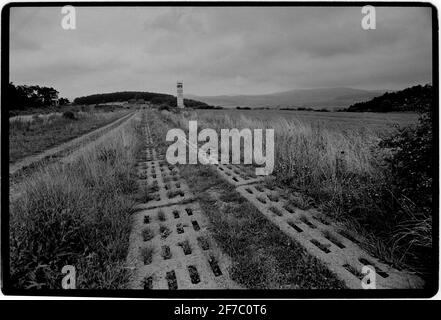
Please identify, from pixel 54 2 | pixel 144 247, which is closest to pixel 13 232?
pixel 144 247

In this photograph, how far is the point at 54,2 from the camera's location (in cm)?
159

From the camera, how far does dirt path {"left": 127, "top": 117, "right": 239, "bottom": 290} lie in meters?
1.74

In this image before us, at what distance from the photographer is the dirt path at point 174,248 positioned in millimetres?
1740

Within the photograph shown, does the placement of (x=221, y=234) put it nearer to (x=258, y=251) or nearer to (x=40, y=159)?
(x=258, y=251)

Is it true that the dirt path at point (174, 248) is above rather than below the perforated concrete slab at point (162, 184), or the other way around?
below

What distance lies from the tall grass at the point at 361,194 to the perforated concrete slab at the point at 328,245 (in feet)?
0.44

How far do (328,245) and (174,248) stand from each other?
133cm

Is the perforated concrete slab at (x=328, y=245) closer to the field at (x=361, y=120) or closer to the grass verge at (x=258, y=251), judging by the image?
the grass verge at (x=258, y=251)

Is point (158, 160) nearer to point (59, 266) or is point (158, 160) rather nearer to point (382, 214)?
point (59, 266)

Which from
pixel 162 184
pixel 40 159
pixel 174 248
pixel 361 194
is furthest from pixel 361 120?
pixel 40 159

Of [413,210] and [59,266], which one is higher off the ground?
[413,210]

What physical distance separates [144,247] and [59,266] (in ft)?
2.07

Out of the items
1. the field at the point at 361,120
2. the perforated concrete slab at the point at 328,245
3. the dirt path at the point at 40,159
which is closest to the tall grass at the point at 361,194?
the perforated concrete slab at the point at 328,245

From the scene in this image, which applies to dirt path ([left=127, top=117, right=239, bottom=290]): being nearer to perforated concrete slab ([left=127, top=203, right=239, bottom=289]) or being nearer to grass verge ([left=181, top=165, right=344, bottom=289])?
perforated concrete slab ([left=127, top=203, right=239, bottom=289])
